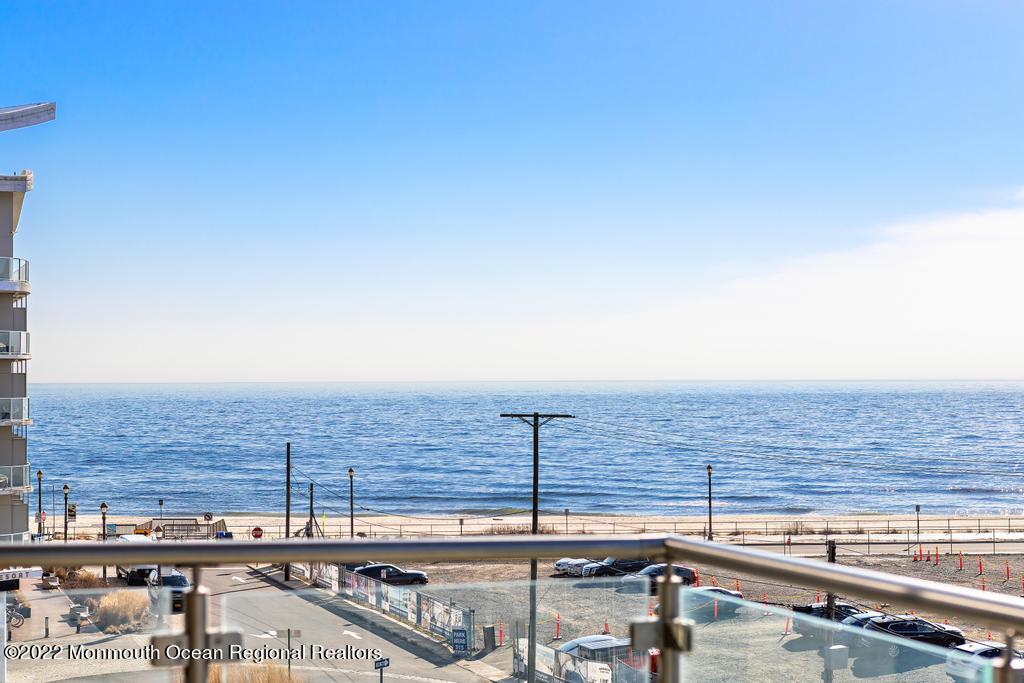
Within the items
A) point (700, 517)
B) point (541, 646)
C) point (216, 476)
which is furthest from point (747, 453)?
point (541, 646)

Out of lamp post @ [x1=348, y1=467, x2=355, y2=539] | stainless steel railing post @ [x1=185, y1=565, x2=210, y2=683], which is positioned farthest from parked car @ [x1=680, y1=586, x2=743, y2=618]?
lamp post @ [x1=348, y1=467, x2=355, y2=539]

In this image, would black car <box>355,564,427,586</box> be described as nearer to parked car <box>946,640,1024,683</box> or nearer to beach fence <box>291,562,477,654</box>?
beach fence <box>291,562,477,654</box>

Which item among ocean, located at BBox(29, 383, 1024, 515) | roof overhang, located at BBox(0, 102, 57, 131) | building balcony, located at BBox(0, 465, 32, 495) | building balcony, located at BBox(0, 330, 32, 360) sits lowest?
ocean, located at BBox(29, 383, 1024, 515)

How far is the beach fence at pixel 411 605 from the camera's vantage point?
239 centimetres

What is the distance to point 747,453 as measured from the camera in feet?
323

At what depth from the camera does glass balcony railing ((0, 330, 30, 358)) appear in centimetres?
2300

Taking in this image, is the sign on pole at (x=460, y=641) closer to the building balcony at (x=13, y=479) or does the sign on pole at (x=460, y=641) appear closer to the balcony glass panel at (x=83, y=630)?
the balcony glass panel at (x=83, y=630)

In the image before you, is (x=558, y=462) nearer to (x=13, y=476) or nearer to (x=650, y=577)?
(x=13, y=476)

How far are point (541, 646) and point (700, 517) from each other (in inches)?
2244

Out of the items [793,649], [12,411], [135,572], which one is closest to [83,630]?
[135,572]

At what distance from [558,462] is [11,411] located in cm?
7188

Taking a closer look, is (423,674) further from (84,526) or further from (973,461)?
(973,461)

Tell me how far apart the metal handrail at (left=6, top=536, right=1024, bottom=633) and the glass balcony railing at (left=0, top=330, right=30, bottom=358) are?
2402 centimetres

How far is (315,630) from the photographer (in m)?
2.45
